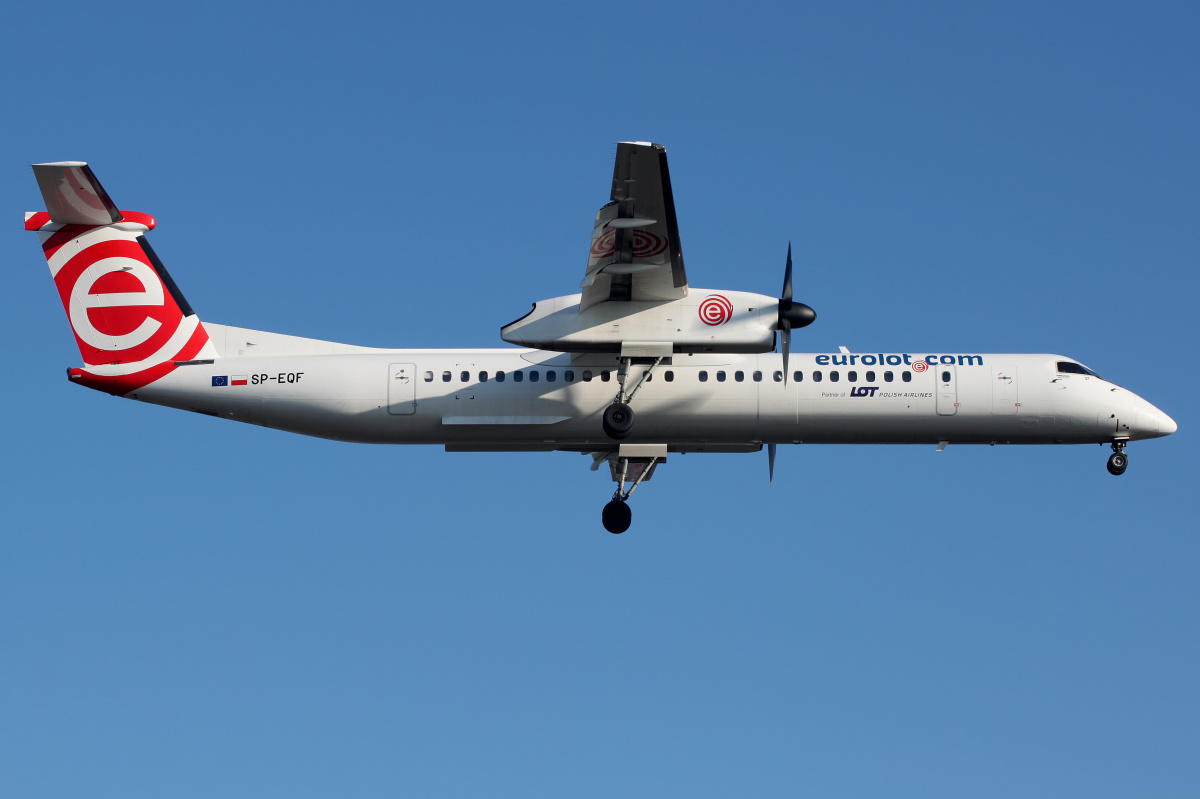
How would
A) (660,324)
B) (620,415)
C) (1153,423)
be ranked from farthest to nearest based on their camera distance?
1. (1153,423)
2. (620,415)
3. (660,324)

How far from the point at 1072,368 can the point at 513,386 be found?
11587 mm

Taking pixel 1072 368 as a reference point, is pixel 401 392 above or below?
below

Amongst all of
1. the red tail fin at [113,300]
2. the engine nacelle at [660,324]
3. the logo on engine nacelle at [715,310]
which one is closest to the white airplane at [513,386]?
the red tail fin at [113,300]

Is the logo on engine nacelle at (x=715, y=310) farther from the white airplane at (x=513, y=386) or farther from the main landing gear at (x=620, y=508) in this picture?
the main landing gear at (x=620, y=508)

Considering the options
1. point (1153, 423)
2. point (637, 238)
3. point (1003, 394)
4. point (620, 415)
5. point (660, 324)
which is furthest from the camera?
point (1153, 423)

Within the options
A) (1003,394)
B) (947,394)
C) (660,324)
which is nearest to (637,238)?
(660,324)

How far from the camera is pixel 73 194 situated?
76.7ft

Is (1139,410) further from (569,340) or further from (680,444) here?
(569,340)

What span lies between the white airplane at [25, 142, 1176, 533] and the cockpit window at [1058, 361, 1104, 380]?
4.1 inches

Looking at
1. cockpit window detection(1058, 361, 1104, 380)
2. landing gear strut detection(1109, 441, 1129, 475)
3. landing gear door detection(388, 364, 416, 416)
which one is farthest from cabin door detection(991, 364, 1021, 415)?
landing gear door detection(388, 364, 416, 416)

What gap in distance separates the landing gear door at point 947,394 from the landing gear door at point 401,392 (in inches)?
415

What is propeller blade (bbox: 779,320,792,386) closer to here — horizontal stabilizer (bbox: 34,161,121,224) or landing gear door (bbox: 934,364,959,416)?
landing gear door (bbox: 934,364,959,416)

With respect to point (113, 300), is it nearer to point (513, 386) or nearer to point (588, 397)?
point (513, 386)

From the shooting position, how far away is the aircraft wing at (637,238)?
775 inches
